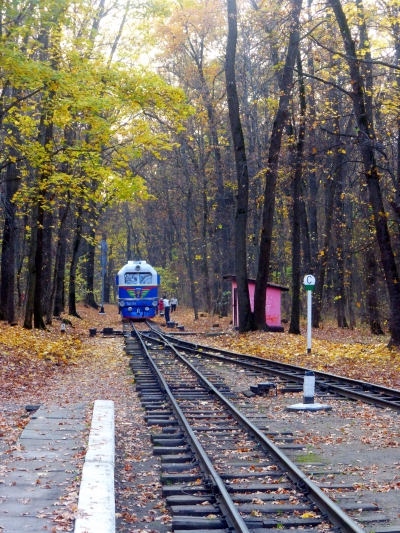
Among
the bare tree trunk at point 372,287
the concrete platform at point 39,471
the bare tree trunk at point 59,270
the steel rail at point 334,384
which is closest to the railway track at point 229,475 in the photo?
the concrete platform at point 39,471

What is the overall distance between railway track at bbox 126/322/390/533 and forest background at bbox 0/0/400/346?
867 centimetres

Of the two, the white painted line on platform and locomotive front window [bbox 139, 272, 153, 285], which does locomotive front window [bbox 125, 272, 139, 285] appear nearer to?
locomotive front window [bbox 139, 272, 153, 285]

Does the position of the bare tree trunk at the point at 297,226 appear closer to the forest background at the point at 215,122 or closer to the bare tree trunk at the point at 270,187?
the forest background at the point at 215,122

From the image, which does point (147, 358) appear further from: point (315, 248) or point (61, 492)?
point (315, 248)

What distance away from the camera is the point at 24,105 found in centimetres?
1827

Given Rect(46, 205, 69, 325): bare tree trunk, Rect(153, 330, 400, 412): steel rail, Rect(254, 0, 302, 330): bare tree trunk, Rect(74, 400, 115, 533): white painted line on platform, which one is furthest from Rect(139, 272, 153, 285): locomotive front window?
Rect(74, 400, 115, 533): white painted line on platform

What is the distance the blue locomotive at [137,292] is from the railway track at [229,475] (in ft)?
86.9

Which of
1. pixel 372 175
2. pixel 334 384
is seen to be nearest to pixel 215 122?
pixel 372 175

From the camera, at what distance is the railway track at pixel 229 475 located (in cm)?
567

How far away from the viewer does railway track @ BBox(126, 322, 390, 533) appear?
5668 millimetres

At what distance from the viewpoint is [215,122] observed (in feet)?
123

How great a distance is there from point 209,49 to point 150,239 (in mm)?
38377

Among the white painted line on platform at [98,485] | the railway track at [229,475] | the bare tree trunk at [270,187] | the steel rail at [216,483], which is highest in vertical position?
the bare tree trunk at [270,187]

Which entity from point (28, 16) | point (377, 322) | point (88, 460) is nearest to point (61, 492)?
point (88, 460)
